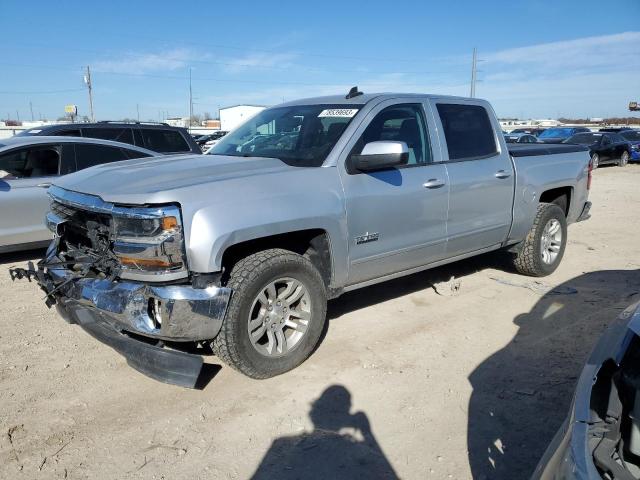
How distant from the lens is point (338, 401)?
3.42 metres

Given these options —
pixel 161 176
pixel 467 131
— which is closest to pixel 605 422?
pixel 161 176

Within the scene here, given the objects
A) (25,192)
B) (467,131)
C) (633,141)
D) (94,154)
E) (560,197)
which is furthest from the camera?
(633,141)

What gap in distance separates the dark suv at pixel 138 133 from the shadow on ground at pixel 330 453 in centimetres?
677

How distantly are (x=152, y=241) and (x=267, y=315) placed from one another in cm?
93

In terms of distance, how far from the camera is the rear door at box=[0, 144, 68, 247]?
20.2 ft

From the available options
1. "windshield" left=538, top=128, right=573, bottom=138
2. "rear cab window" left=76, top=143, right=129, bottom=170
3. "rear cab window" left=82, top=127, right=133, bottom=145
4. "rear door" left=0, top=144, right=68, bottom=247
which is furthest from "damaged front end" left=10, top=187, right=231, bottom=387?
"windshield" left=538, top=128, right=573, bottom=138

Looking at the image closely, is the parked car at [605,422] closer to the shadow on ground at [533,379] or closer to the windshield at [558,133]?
the shadow on ground at [533,379]

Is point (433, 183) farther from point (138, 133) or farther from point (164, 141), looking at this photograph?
point (138, 133)

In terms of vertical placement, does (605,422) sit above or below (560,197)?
below

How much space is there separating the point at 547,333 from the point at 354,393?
Result: 1995 mm

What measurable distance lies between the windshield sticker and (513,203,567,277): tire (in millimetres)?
2709

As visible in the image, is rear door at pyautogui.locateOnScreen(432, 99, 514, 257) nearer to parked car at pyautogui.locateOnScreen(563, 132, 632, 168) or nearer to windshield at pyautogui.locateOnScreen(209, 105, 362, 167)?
windshield at pyautogui.locateOnScreen(209, 105, 362, 167)

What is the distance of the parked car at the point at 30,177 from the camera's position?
20.2ft

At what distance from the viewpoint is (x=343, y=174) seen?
3.91 metres
